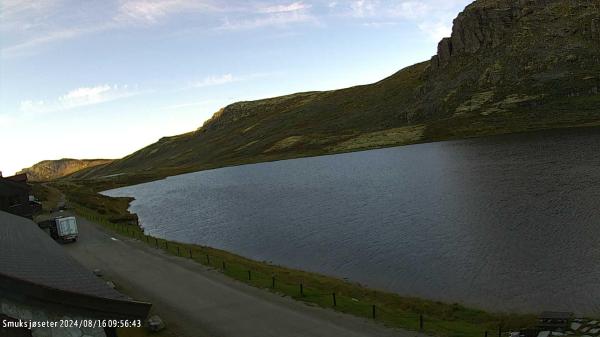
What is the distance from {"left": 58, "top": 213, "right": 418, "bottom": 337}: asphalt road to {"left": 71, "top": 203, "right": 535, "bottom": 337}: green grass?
1263 mm

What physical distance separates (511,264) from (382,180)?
61.8m

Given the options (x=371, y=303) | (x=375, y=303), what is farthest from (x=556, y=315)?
(x=371, y=303)

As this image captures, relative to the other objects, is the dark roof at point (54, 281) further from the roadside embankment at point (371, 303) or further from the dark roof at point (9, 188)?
the dark roof at point (9, 188)

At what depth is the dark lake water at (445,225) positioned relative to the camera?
118 feet

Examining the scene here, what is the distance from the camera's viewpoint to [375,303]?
110 feet

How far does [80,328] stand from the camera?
1487 cm

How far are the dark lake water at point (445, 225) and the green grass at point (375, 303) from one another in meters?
2.64

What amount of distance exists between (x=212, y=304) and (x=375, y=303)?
12637 millimetres

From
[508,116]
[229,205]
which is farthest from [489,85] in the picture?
[229,205]

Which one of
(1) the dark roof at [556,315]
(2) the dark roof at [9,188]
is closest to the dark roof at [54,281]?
(1) the dark roof at [556,315]

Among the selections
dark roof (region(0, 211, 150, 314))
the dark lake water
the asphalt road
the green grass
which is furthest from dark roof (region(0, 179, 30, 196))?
dark roof (region(0, 211, 150, 314))

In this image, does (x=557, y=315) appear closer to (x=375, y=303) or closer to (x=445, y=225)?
(x=375, y=303)

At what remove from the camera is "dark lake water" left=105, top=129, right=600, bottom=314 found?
118 feet

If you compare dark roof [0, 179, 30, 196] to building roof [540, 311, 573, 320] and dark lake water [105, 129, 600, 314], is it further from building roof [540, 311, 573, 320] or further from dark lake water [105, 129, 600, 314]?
building roof [540, 311, 573, 320]
